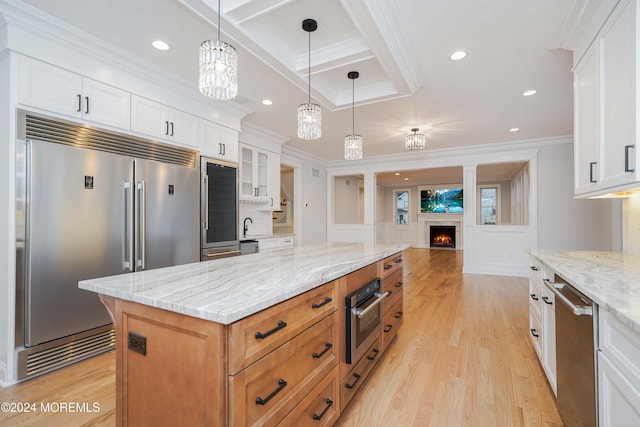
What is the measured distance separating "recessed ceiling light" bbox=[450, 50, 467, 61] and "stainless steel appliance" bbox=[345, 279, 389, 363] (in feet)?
6.72

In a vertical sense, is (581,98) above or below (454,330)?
above

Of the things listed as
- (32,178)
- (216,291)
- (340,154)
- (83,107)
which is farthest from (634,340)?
(340,154)

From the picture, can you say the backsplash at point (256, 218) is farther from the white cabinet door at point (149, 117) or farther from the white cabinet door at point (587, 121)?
the white cabinet door at point (587, 121)

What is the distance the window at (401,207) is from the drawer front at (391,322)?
29.4 feet

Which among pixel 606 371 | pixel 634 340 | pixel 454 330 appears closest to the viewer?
pixel 634 340

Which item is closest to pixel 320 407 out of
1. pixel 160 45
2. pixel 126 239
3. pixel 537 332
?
pixel 537 332

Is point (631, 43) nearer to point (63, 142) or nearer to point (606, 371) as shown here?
point (606, 371)

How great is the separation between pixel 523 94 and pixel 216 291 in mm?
3924

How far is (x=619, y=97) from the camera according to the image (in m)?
1.55

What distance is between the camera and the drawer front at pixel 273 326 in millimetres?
912

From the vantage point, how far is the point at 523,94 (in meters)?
3.34

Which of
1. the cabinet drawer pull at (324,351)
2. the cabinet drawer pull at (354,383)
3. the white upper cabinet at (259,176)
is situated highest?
the white upper cabinet at (259,176)

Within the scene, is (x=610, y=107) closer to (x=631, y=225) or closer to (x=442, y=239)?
(x=631, y=225)

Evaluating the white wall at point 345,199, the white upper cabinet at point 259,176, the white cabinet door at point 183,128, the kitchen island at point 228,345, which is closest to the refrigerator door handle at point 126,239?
the white cabinet door at point 183,128
